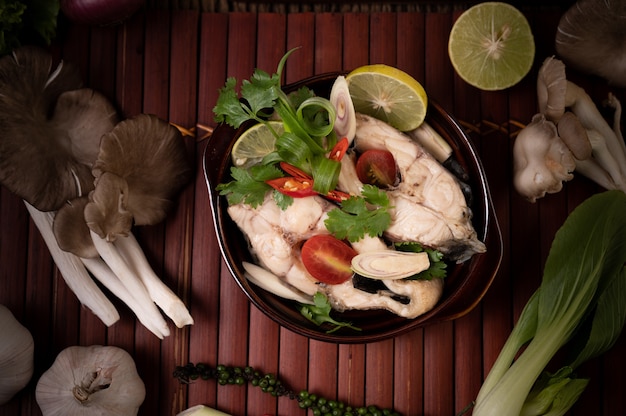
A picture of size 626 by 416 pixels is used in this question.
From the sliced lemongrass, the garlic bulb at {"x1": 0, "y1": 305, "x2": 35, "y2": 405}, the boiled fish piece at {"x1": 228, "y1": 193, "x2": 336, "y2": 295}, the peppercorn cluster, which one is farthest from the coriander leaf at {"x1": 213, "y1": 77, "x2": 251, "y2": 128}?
the garlic bulb at {"x1": 0, "y1": 305, "x2": 35, "y2": 405}

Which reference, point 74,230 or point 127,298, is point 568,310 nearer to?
point 127,298

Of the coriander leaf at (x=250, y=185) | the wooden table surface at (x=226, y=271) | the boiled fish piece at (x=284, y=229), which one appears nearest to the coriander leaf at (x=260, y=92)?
the coriander leaf at (x=250, y=185)

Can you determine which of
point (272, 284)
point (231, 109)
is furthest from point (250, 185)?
point (272, 284)

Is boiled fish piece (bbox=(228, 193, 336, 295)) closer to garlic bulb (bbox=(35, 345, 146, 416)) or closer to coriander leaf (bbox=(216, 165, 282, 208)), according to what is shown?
coriander leaf (bbox=(216, 165, 282, 208))

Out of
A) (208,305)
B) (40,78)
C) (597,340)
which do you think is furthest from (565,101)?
(40,78)

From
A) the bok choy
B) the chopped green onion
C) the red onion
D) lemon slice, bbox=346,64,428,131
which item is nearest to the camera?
the chopped green onion

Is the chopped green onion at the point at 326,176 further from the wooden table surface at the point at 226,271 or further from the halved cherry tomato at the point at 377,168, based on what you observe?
the wooden table surface at the point at 226,271
